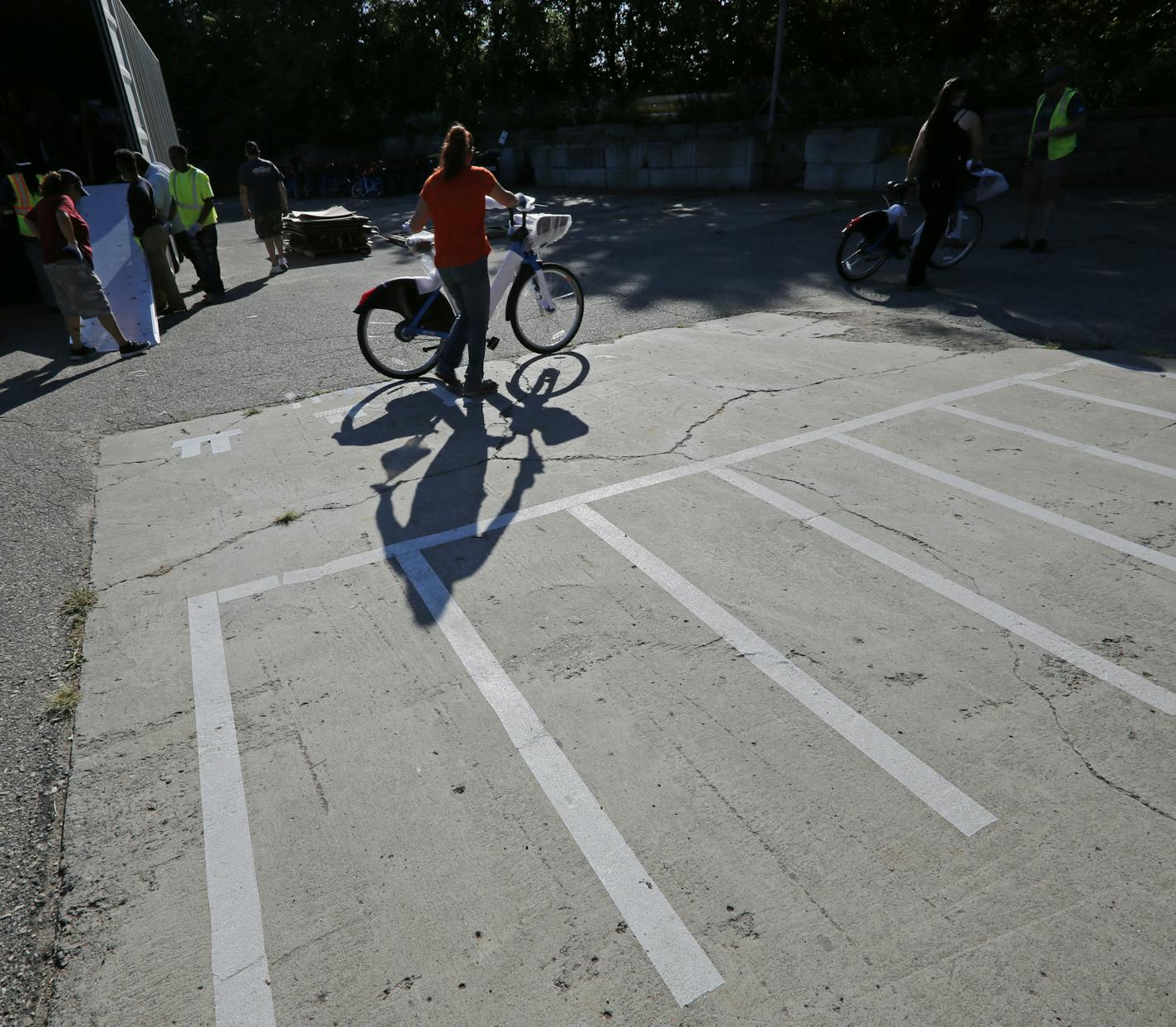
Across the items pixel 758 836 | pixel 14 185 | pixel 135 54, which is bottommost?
pixel 758 836

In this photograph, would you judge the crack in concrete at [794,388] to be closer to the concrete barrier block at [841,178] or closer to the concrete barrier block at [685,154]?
the concrete barrier block at [841,178]

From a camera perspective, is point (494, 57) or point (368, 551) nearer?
point (368, 551)

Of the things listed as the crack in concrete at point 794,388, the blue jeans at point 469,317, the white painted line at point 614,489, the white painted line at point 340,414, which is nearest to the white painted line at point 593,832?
the white painted line at point 614,489

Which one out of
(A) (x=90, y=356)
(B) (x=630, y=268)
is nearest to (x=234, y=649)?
(A) (x=90, y=356)

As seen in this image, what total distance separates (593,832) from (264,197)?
41.8 feet

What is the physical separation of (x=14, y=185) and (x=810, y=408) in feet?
38.5

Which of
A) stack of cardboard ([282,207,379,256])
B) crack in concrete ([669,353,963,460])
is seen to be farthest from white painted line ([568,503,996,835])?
stack of cardboard ([282,207,379,256])

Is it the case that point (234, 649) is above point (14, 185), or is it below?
below

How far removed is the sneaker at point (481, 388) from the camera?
20.7ft

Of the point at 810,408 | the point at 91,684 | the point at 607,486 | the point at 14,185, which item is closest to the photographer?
the point at 91,684

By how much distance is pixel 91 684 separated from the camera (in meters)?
3.26

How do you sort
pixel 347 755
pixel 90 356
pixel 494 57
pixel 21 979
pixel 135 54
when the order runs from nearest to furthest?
pixel 21 979, pixel 347 755, pixel 90 356, pixel 135 54, pixel 494 57

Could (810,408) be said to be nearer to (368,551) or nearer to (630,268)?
(368,551)

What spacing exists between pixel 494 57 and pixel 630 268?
24.6 metres
